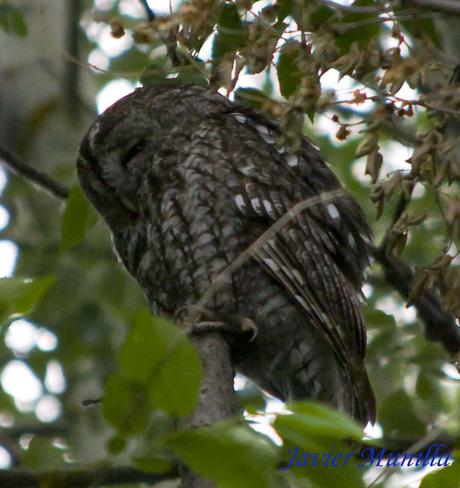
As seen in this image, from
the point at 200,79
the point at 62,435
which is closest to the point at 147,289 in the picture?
the point at 200,79

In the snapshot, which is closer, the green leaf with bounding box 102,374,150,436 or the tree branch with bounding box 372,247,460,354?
the green leaf with bounding box 102,374,150,436

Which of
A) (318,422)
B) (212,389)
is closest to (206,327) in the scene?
(212,389)

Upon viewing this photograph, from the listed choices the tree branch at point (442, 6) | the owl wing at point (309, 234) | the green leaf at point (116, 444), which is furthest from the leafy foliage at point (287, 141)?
the tree branch at point (442, 6)

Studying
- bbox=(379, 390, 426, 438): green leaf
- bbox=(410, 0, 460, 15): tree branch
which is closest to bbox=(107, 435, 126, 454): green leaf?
bbox=(410, 0, 460, 15): tree branch

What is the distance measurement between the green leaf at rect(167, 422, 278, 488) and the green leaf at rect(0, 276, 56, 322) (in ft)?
1.39

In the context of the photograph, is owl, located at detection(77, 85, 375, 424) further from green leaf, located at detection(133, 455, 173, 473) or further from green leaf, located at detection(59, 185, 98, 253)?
green leaf, located at detection(133, 455, 173, 473)

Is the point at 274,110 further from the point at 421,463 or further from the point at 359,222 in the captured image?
the point at 359,222

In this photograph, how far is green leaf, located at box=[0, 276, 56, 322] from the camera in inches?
75.5

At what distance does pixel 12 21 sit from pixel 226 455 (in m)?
2.48

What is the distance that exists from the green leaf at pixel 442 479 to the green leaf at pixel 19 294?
0.72 metres

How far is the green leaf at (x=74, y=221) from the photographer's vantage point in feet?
9.66

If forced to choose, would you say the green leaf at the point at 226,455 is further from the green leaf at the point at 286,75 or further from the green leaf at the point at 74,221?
the green leaf at the point at 74,221

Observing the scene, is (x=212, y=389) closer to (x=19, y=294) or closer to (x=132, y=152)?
(x=19, y=294)

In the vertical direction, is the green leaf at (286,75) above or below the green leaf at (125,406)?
above
